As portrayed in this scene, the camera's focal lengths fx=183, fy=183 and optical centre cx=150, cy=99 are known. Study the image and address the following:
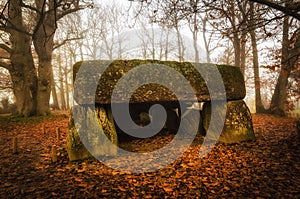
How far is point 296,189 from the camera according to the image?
269 centimetres

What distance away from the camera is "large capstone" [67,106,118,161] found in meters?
3.95

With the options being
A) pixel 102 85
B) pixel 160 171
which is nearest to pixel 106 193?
pixel 160 171

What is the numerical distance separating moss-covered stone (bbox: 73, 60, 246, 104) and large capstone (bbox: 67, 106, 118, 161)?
0.36 meters

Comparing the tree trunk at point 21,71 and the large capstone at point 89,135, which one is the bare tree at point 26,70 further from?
the large capstone at point 89,135

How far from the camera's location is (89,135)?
4.10 metres

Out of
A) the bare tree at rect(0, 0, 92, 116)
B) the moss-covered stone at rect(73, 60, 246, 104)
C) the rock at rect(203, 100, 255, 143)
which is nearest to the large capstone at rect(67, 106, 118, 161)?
the moss-covered stone at rect(73, 60, 246, 104)

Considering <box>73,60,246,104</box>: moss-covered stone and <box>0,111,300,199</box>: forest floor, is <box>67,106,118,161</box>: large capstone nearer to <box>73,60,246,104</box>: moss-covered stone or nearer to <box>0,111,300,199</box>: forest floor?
<box>0,111,300,199</box>: forest floor

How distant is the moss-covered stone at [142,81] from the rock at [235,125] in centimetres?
30

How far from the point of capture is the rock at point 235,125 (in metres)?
4.83

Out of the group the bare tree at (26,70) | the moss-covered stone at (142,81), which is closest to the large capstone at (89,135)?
the moss-covered stone at (142,81)

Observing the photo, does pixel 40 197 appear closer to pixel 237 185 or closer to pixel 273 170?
pixel 237 185

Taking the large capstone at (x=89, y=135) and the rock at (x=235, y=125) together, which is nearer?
the large capstone at (x=89, y=135)

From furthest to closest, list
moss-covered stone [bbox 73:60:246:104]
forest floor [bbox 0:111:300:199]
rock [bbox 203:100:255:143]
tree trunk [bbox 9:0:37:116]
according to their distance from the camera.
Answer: tree trunk [bbox 9:0:37:116]
rock [bbox 203:100:255:143]
moss-covered stone [bbox 73:60:246:104]
forest floor [bbox 0:111:300:199]

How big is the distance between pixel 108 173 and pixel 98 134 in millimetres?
1062
